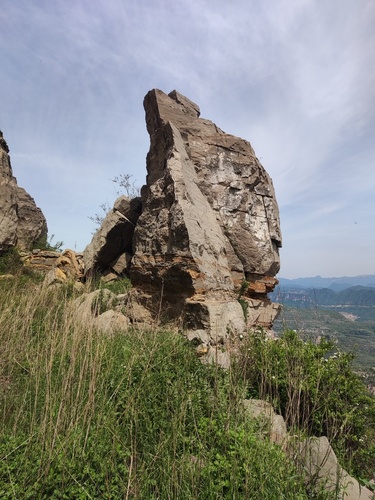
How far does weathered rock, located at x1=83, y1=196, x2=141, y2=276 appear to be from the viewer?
12.4m

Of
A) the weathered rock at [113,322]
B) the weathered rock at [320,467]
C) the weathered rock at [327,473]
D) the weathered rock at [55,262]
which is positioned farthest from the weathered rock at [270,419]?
the weathered rock at [55,262]

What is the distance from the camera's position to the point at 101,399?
Result: 343 centimetres

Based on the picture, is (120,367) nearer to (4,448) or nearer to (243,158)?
(4,448)

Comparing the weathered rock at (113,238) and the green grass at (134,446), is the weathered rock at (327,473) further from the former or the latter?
the weathered rock at (113,238)

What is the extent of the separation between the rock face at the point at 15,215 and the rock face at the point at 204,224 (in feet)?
18.4

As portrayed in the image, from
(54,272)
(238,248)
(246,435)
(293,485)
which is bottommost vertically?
(293,485)

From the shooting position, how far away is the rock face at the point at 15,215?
12.2 metres

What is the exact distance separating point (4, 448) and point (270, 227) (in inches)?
362

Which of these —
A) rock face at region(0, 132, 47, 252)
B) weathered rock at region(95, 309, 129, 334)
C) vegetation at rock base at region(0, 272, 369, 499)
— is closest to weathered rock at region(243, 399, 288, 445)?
vegetation at rock base at region(0, 272, 369, 499)

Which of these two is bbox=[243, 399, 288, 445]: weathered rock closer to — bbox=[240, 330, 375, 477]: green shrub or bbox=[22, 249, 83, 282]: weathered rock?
bbox=[240, 330, 375, 477]: green shrub

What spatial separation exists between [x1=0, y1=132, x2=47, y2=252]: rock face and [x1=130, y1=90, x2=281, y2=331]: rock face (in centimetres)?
560

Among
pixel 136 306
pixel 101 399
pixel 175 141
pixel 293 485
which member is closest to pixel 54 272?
pixel 136 306

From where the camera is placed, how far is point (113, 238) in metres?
12.5

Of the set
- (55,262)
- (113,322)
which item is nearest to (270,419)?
(113,322)
